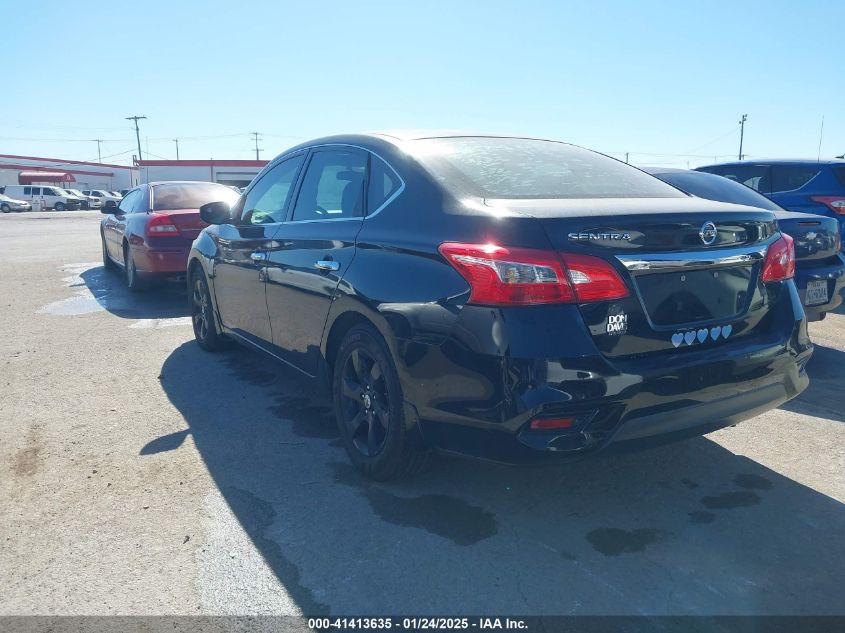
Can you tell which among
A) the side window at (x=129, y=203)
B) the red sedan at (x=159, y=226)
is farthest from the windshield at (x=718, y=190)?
the side window at (x=129, y=203)

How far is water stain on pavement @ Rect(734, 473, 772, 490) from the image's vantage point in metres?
3.48

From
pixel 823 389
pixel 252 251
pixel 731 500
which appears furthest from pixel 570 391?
pixel 823 389

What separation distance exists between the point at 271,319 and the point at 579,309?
2.42 metres

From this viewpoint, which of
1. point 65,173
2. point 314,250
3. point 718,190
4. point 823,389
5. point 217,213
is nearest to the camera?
point 314,250

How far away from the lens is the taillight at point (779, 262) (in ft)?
10.6

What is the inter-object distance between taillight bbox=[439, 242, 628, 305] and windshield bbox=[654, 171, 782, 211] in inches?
168

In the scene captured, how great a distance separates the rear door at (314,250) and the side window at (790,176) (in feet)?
21.3

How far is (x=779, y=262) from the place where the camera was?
3.29 metres

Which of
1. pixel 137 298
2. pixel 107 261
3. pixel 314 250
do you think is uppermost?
pixel 314 250

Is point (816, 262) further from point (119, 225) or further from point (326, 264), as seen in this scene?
point (119, 225)

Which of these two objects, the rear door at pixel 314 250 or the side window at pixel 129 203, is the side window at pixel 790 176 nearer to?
the rear door at pixel 314 250

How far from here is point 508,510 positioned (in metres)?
3.28

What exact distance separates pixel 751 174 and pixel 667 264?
7.02 metres

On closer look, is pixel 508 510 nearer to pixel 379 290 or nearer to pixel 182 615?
pixel 379 290
